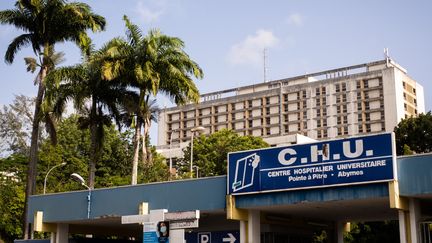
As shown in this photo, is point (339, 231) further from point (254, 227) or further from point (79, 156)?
point (79, 156)

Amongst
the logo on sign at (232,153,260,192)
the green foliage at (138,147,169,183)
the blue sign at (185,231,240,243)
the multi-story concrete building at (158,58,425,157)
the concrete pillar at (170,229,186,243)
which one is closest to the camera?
the concrete pillar at (170,229,186,243)

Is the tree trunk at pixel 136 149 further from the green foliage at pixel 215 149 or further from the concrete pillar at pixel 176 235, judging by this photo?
the green foliage at pixel 215 149

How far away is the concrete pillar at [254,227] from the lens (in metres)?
25.7

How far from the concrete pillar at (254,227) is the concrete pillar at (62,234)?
1131cm

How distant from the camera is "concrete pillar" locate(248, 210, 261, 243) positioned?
25.7 metres

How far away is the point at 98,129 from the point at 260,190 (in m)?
16.0

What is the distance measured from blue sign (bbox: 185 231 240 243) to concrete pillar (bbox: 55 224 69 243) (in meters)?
6.35

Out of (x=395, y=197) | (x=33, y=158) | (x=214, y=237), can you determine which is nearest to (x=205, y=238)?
(x=214, y=237)

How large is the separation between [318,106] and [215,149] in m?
60.0

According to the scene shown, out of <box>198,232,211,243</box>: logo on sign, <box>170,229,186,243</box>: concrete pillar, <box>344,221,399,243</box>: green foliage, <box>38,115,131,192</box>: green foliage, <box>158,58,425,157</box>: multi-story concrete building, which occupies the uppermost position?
<box>158,58,425,157</box>: multi-story concrete building

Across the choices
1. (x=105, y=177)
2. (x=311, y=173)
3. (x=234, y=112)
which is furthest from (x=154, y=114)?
(x=234, y=112)

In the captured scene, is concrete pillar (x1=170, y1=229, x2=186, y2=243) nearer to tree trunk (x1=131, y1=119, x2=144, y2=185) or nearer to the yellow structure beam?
the yellow structure beam

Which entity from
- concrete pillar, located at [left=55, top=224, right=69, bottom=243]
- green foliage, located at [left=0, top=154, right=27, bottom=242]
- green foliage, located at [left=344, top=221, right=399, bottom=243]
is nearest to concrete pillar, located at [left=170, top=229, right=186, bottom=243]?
concrete pillar, located at [left=55, top=224, right=69, bottom=243]

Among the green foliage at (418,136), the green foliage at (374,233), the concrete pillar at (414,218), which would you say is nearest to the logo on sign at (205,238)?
the concrete pillar at (414,218)
